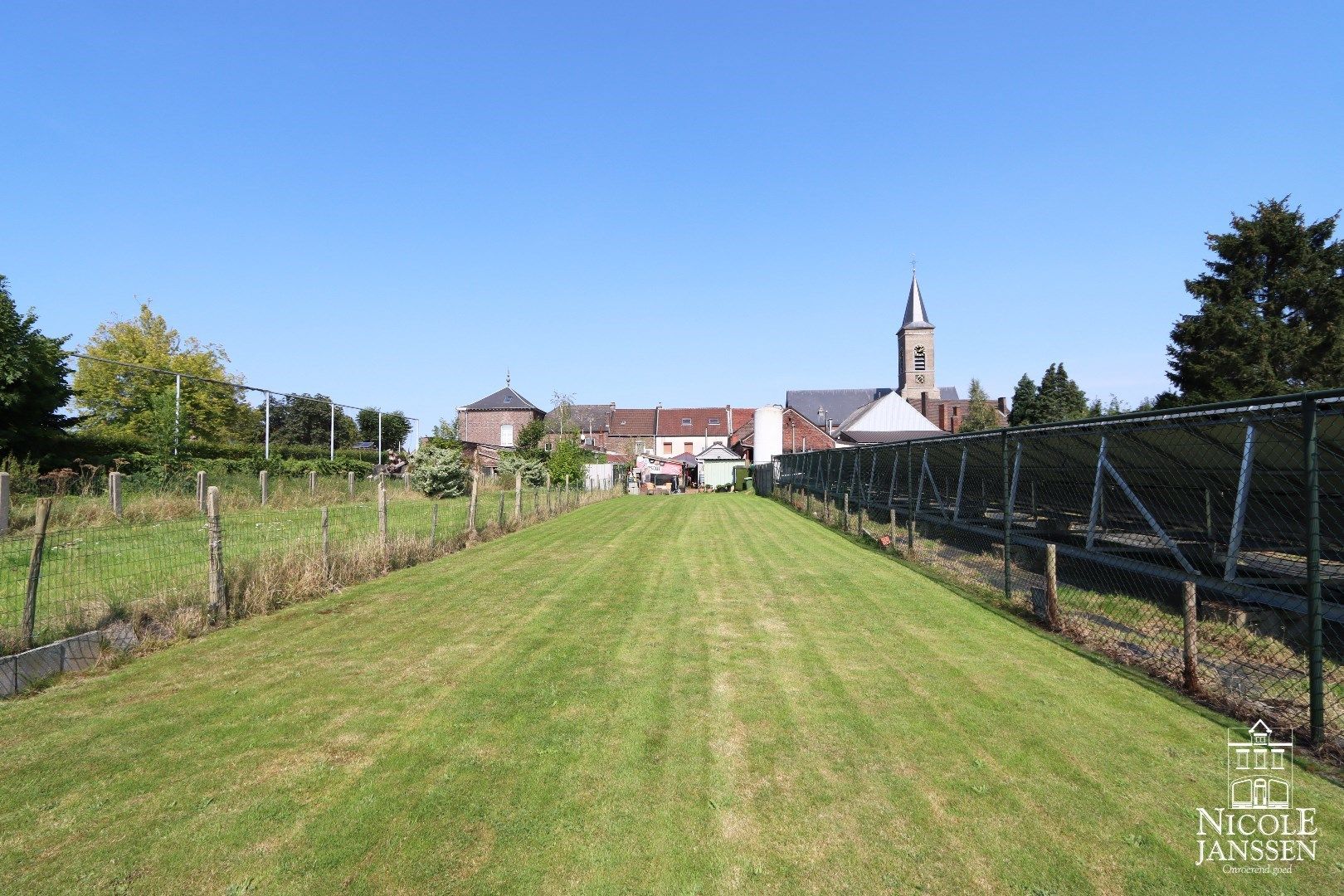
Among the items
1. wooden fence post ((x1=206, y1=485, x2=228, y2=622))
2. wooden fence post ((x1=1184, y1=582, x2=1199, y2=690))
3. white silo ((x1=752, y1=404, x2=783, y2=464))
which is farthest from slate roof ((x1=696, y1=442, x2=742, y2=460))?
wooden fence post ((x1=1184, y1=582, x2=1199, y2=690))

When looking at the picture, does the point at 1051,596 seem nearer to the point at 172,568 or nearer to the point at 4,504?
the point at 172,568

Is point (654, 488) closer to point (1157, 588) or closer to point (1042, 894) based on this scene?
point (1157, 588)

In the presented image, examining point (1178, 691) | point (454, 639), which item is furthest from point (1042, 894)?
point (454, 639)

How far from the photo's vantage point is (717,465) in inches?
2179

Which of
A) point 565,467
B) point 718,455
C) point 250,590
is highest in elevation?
point 718,455

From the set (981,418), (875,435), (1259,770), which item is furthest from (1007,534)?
(981,418)

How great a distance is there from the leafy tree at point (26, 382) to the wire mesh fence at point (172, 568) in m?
7.81

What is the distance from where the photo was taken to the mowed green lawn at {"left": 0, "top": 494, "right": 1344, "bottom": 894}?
3158 mm

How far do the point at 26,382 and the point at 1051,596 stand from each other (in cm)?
2706

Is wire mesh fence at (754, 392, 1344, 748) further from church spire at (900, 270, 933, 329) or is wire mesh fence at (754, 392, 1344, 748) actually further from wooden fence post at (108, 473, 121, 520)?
church spire at (900, 270, 933, 329)

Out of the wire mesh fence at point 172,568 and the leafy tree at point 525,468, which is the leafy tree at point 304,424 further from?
the wire mesh fence at point 172,568

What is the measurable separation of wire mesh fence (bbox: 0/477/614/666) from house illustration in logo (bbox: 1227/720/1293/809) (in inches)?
356

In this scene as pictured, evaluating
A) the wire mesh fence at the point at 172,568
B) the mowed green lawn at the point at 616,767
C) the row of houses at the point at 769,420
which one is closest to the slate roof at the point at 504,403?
the row of houses at the point at 769,420

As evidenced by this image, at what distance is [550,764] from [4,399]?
78.5 feet
